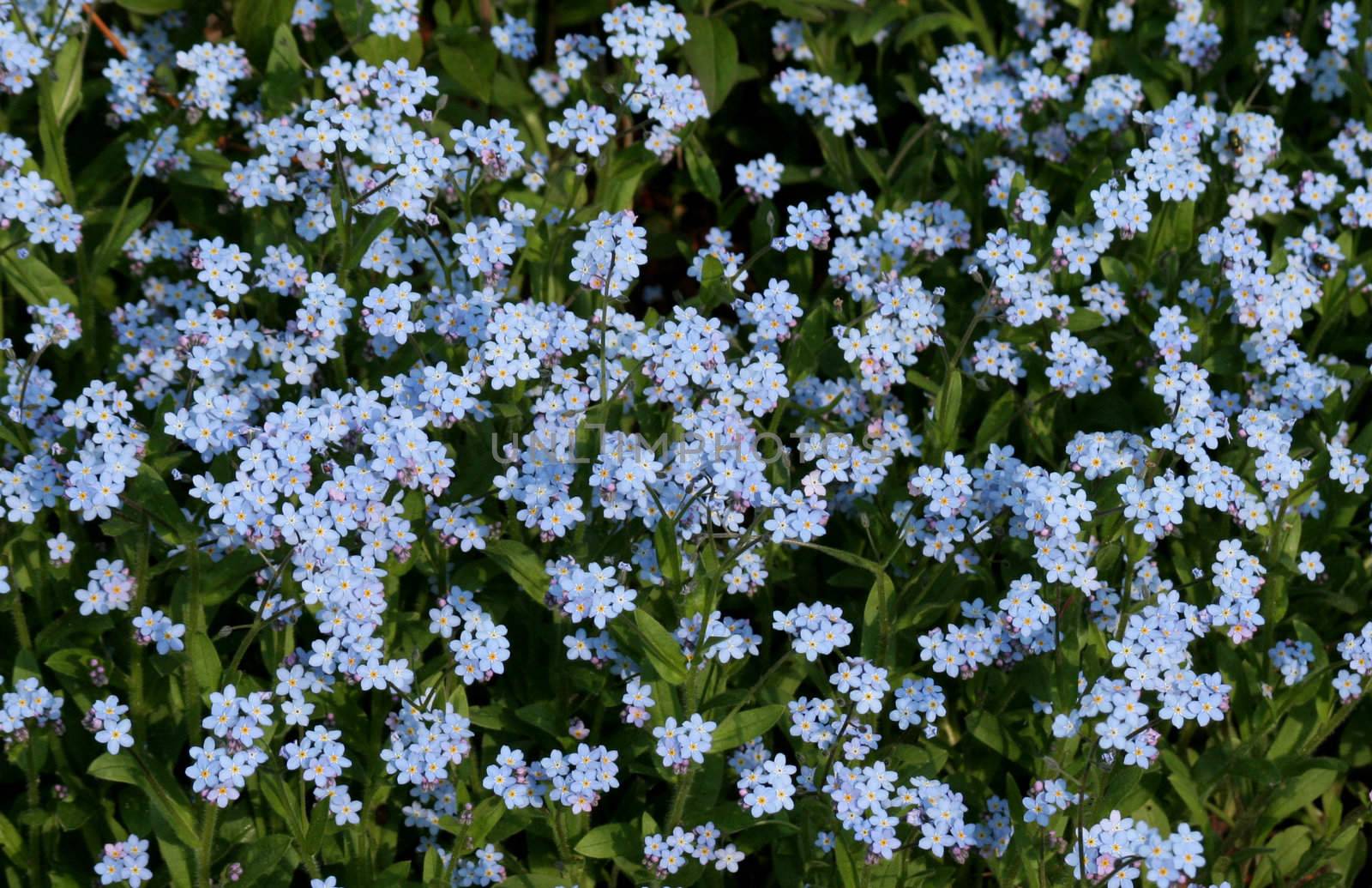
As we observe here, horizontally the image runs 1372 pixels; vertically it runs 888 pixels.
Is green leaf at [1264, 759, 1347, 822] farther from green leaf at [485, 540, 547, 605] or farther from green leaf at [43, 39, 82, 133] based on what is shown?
green leaf at [43, 39, 82, 133]

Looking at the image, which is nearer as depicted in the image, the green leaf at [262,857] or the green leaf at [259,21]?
the green leaf at [262,857]

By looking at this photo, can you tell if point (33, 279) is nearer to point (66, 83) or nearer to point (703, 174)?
point (66, 83)

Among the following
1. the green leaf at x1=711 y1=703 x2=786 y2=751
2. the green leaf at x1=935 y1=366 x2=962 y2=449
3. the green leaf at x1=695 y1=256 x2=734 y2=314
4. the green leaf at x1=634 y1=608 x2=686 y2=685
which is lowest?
the green leaf at x1=711 y1=703 x2=786 y2=751

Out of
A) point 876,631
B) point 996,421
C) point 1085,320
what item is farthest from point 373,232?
point 1085,320

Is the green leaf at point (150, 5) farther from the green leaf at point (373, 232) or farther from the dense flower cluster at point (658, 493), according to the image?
the green leaf at point (373, 232)

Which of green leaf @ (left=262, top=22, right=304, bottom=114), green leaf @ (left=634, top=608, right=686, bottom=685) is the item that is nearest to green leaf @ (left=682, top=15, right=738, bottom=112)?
green leaf @ (left=262, top=22, right=304, bottom=114)

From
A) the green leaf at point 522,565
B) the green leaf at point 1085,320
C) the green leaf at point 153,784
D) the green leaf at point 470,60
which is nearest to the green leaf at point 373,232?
the green leaf at point 522,565

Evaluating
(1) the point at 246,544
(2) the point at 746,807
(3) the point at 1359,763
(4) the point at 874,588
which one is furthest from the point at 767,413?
(3) the point at 1359,763

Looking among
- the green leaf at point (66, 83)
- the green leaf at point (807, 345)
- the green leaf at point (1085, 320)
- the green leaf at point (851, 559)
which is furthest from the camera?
the green leaf at point (66, 83)
